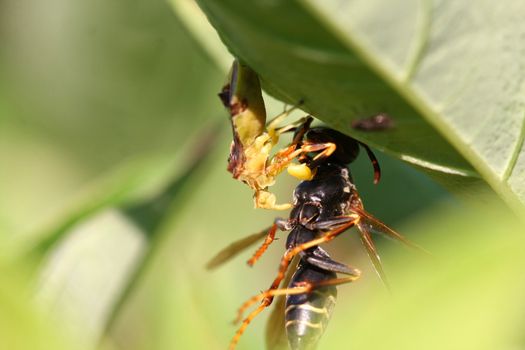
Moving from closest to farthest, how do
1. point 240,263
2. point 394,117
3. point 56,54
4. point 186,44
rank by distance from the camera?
1. point 394,117
2. point 240,263
3. point 186,44
4. point 56,54

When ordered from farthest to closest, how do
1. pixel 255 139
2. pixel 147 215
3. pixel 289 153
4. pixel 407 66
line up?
1. pixel 147 215
2. pixel 289 153
3. pixel 255 139
4. pixel 407 66

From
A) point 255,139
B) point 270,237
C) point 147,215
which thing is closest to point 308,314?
point 270,237

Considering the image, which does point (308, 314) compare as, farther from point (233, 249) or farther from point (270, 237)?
point (233, 249)

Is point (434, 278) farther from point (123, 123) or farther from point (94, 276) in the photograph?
point (123, 123)

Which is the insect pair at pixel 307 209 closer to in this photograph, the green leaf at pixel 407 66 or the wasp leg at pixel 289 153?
the wasp leg at pixel 289 153

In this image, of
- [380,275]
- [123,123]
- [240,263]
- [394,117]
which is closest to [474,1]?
[394,117]

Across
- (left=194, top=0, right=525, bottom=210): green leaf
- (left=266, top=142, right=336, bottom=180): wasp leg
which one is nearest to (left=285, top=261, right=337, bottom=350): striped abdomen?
(left=266, top=142, right=336, bottom=180): wasp leg

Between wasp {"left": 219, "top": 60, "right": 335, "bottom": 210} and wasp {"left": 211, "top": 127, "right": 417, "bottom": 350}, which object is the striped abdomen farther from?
wasp {"left": 219, "top": 60, "right": 335, "bottom": 210}
